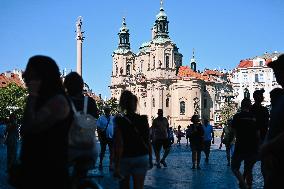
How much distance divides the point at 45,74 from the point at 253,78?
318ft

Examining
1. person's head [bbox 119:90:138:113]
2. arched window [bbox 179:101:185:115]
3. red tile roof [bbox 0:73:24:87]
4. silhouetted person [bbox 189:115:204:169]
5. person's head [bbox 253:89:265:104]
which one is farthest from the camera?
red tile roof [bbox 0:73:24:87]

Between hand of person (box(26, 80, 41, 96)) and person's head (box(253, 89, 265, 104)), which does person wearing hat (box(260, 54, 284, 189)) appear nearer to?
hand of person (box(26, 80, 41, 96))

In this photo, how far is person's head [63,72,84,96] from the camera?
663 cm

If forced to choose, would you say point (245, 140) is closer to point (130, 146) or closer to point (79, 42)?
point (130, 146)

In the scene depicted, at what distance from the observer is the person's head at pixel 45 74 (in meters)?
4.40

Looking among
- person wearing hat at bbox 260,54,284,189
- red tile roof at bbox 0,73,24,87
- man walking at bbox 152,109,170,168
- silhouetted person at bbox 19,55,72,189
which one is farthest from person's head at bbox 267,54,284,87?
red tile roof at bbox 0,73,24,87

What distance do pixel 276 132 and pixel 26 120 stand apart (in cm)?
204

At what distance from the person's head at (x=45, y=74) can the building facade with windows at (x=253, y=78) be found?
9430 cm

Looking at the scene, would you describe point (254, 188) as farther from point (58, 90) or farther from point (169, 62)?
point (169, 62)

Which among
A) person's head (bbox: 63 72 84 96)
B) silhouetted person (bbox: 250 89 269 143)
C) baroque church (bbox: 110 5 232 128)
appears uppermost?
baroque church (bbox: 110 5 232 128)

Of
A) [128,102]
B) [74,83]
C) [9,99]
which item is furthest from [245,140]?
[9,99]

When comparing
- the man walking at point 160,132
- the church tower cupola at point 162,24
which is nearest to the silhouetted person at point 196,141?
the man walking at point 160,132

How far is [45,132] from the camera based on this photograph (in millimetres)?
4258

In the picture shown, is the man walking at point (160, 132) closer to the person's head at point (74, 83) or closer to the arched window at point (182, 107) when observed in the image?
the person's head at point (74, 83)
